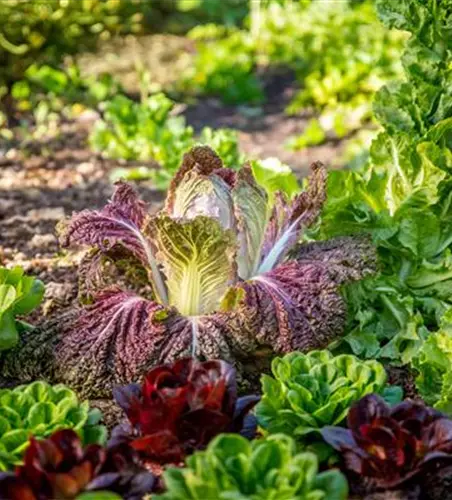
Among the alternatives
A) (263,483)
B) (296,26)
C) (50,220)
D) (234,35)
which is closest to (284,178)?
(50,220)

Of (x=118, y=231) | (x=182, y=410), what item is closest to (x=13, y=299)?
(x=118, y=231)

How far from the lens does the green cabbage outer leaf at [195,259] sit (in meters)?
3.30

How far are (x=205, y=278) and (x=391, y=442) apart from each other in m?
0.99

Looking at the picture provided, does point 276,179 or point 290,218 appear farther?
point 276,179

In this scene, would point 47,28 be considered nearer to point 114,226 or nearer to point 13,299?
point 114,226

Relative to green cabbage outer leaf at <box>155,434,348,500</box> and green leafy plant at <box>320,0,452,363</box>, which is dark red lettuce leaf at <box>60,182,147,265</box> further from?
green cabbage outer leaf at <box>155,434,348,500</box>

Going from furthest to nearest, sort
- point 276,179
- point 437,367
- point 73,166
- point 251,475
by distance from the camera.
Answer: point 73,166
point 276,179
point 437,367
point 251,475

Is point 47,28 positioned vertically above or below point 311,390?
above

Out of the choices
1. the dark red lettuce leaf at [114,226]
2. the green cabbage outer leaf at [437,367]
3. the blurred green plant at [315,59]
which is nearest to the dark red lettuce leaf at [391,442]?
the green cabbage outer leaf at [437,367]

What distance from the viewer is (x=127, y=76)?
321 inches

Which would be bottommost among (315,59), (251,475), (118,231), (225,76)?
(225,76)

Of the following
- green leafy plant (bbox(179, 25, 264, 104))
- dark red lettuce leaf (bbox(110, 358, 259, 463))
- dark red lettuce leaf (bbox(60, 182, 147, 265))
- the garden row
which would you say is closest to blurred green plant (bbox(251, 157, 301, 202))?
the garden row

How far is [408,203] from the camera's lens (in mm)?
3785

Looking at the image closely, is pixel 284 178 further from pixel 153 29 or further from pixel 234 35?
pixel 153 29
